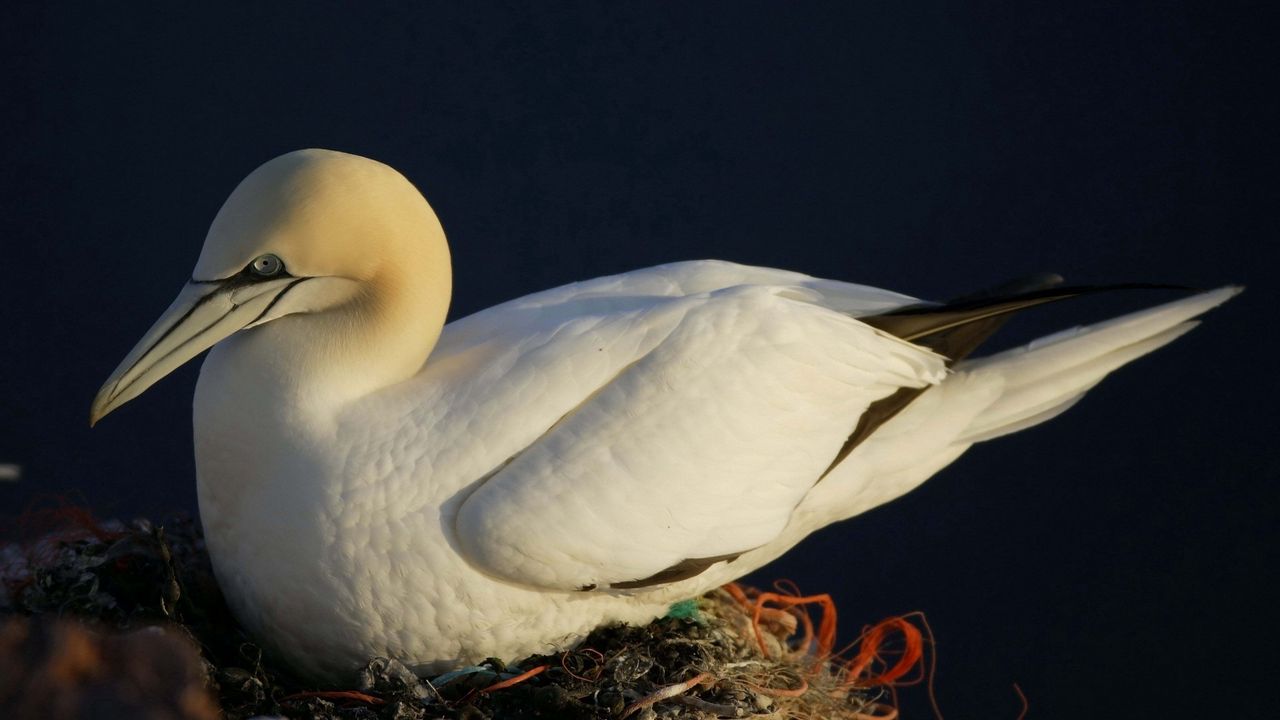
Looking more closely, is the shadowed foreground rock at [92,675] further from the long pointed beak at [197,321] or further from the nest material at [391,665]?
the long pointed beak at [197,321]

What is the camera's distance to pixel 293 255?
7.11ft

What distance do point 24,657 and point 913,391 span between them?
60.9 inches

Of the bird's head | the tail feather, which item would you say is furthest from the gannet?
the tail feather

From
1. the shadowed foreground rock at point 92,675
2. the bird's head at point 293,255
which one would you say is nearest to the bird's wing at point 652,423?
the bird's head at point 293,255

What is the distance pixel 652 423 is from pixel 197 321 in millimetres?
695

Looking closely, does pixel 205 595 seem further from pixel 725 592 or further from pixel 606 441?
pixel 725 592

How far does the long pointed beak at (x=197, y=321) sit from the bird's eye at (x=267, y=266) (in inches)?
0.5

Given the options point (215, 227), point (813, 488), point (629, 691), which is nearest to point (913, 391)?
point (813, 488)

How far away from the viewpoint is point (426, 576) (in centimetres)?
219

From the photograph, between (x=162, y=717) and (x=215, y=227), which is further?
(x=215, y=227)

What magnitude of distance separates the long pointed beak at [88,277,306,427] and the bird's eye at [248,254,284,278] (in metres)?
0.01

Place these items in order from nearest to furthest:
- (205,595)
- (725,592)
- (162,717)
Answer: (162,717)
(205,595)
(725,592)

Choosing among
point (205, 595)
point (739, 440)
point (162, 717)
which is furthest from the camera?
point (205, 595)

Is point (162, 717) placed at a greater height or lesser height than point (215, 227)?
lesser
